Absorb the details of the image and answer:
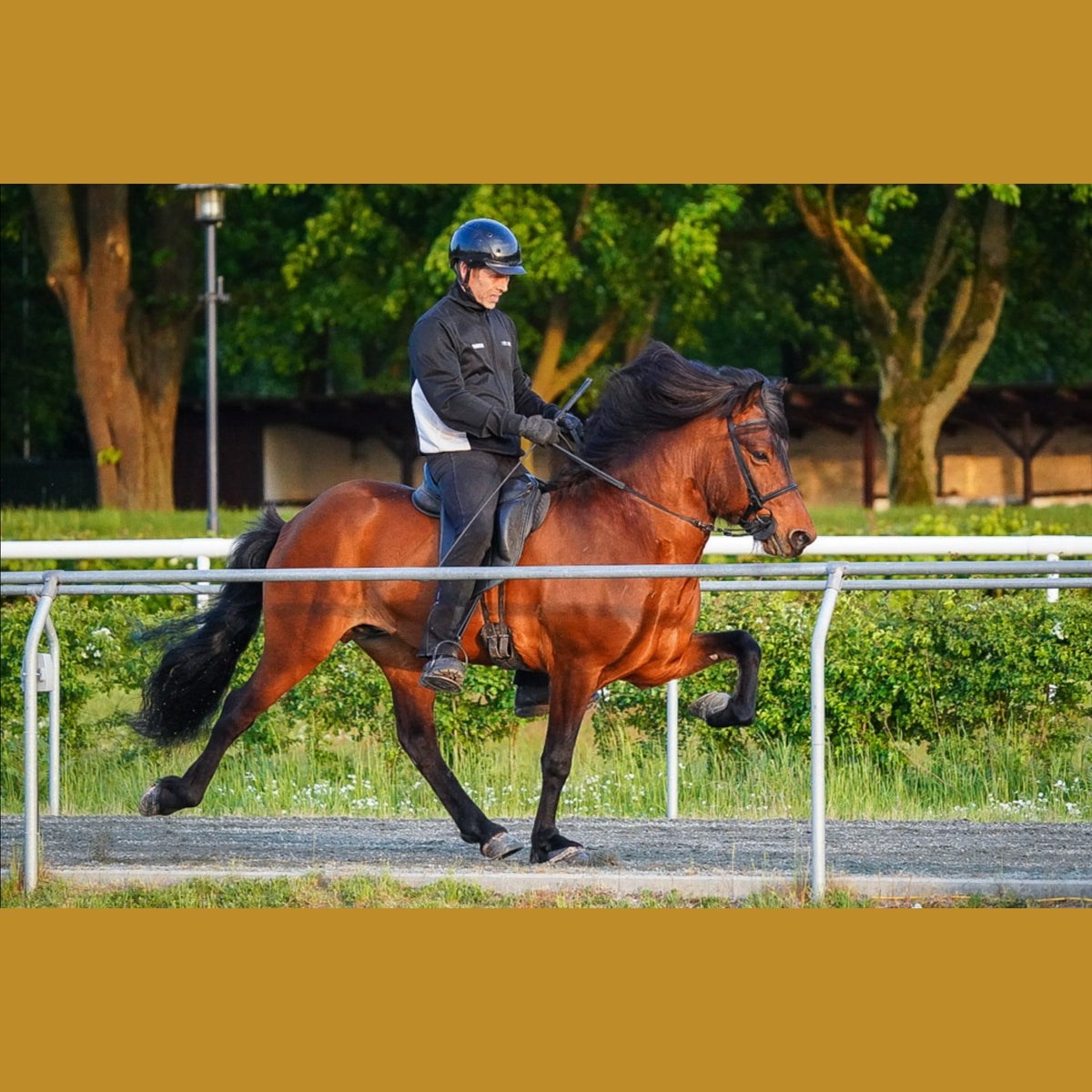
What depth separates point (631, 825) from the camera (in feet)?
32.0

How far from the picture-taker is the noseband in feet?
26.1

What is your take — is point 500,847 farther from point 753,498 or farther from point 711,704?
point 753,498

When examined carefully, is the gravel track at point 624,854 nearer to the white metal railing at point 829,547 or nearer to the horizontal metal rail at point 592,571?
the horizontal metal rail at point 592,571

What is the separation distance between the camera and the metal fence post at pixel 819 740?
24.8 ft

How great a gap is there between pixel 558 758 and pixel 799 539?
4.54 feet

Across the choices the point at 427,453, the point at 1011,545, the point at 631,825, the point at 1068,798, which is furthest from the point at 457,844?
the point at 1011,545

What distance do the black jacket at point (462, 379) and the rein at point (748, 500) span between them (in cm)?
35

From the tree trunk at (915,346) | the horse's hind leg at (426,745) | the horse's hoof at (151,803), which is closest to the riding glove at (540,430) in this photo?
the horse's hind leg at (426,745)

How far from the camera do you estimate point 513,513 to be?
827 cm

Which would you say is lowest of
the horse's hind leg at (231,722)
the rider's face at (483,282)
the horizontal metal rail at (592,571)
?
the horse's hind leg at (231,722)

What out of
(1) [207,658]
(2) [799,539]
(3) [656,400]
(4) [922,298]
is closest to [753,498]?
(2) [799,539]

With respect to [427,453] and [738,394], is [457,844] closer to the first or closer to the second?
[427,453]

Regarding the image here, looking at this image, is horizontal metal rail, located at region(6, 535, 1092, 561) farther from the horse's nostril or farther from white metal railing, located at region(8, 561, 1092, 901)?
the horse's nostril

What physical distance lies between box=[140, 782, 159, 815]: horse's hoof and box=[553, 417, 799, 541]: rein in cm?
234
